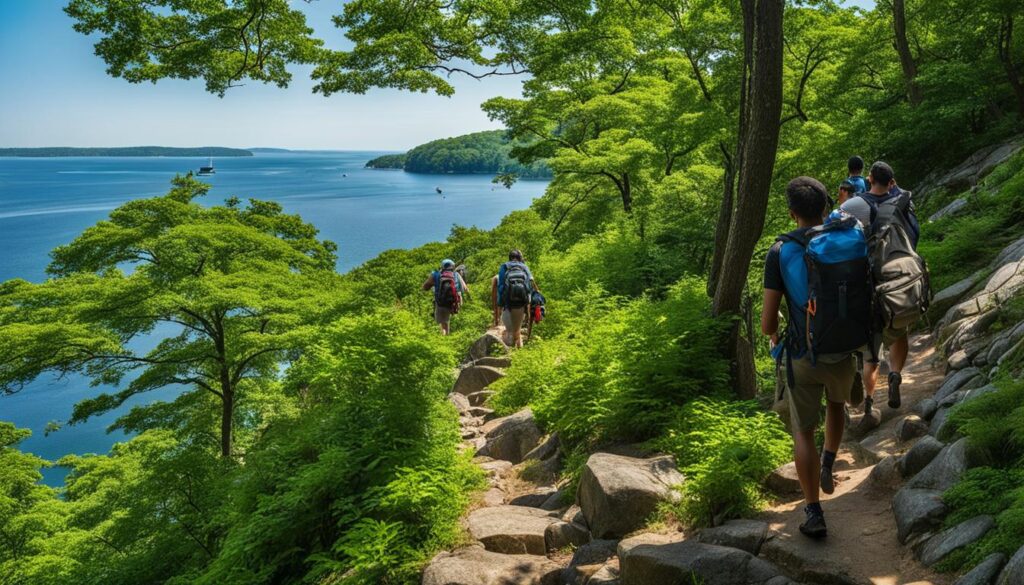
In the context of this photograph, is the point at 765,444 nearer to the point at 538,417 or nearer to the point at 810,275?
the point at 810,275

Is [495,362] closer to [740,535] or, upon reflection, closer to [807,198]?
[740,535]

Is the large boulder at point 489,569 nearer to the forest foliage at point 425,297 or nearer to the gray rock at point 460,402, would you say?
the forest foliage at point 425,297

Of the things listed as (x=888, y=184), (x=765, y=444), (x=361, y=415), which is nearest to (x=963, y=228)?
(x=888, y=184)

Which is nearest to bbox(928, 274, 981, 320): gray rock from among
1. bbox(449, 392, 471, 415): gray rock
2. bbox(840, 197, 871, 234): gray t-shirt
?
bbox(840, 197, 871, 234): gray t-shirt

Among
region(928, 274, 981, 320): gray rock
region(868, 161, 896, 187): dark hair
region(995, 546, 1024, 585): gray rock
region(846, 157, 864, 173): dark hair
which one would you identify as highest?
region(846, 157, 864, 173): dark hair

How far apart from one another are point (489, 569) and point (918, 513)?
2.69m

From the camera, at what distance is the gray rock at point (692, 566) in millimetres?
3396

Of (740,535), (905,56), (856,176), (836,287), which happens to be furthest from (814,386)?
(905,56)

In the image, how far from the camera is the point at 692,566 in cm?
350

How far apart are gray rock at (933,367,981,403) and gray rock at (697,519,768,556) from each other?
1.98 metres

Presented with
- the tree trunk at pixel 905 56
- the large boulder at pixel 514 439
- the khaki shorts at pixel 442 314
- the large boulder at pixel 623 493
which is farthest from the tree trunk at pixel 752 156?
the tree trunk at pixel 905 56

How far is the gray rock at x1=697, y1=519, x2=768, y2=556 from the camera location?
373 cm

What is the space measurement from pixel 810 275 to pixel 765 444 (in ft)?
5.23

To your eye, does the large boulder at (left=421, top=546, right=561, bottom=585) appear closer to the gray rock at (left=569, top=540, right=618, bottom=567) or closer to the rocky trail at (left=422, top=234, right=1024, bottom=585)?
the rocky trail at (left=422, top=234, right=1024, bottom=585)
